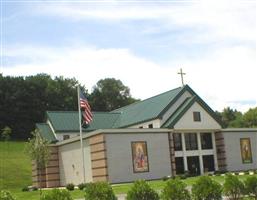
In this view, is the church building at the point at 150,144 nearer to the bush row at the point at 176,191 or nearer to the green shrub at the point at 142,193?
the bush row at the point at 176,191

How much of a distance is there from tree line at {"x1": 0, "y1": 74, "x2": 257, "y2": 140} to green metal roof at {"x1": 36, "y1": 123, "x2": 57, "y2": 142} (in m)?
39.3

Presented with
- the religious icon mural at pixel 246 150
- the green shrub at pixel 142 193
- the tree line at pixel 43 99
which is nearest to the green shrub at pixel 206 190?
the green shrub at pixel 142 193

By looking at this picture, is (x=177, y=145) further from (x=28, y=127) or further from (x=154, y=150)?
(x=28, y=127)

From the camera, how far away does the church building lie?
50219 mm

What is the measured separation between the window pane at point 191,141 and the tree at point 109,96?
65332mm

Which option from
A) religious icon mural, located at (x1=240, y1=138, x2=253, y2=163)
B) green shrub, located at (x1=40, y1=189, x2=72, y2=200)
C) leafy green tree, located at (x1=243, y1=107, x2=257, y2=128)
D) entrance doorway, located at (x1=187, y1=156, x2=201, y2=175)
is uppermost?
leafy green tree, located at (x1=243, y1=107, x2=257, y2=128)

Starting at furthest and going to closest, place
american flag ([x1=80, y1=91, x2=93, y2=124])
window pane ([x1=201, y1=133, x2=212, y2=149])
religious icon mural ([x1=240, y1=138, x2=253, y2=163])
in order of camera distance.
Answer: religious icon mural ([x1=240, y1=138, x2=253, y2=163]) → window pane ([x1=201, y1=133, x2=212, y2=149]) → american flag ([x1=80, y1=91, x2=93, y2=124])

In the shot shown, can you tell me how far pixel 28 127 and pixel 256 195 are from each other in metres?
91.0

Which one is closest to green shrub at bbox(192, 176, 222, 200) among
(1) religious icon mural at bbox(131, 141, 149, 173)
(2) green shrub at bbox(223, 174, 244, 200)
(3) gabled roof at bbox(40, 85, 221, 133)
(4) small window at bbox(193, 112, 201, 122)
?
(2) green shrub at bbox(223, 174, 244, 200)

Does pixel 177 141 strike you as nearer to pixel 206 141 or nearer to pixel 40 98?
pixel 206 141

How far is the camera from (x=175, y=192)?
23031 millimetres

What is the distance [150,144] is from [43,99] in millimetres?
68344

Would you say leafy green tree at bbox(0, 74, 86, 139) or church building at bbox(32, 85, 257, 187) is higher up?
leafy green tree at bbox(0, 74, 86, 139)

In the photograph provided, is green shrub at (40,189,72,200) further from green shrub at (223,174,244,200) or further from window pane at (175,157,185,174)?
window pane at (175,157,185,174)
